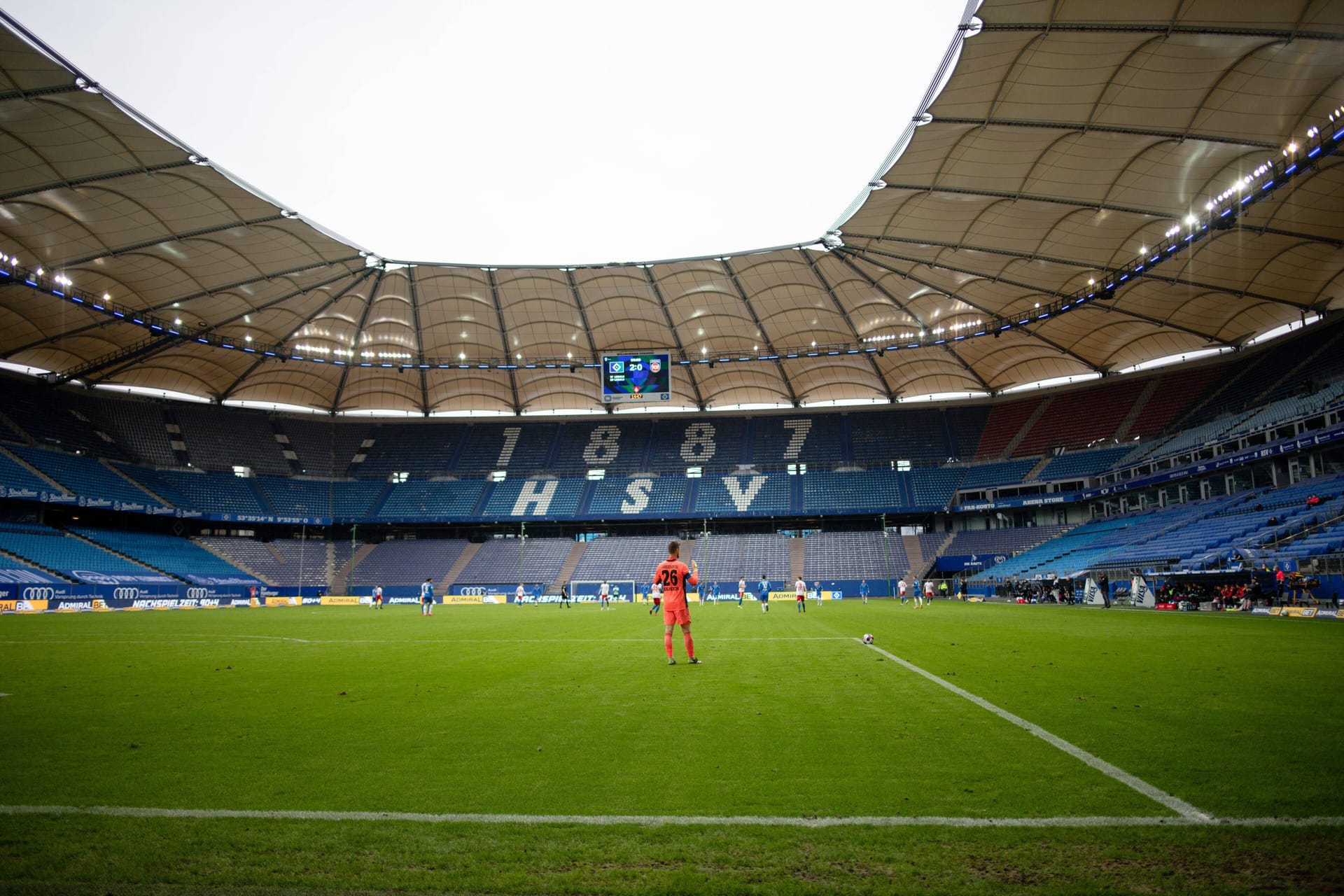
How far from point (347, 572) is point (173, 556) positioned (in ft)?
42.8

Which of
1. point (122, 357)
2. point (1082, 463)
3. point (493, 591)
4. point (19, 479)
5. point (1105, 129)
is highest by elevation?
point (1105, 129)

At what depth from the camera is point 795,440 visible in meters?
69.4

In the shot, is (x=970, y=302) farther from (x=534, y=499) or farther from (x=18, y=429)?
(x=18, y=429)

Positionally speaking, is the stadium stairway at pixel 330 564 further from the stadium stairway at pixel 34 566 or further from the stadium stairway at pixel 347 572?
the stadium stairway at pixel 34 566

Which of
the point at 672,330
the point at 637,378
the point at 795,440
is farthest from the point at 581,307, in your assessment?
the point at 795,440

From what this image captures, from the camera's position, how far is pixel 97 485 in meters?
51.4

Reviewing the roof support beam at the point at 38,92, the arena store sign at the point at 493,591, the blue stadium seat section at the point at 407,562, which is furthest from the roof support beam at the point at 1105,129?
the blue stadium seat section at the point at 407,562

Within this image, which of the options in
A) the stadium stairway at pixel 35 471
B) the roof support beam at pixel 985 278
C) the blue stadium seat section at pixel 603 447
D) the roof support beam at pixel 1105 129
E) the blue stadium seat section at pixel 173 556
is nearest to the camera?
the roof support beam at pixel 1105 129

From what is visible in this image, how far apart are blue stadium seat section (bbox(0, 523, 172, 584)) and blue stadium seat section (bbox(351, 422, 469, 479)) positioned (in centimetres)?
2282

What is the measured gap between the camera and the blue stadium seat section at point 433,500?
65.6m

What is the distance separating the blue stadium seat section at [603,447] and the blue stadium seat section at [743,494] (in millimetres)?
7438

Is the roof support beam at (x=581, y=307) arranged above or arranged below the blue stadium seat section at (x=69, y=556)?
above

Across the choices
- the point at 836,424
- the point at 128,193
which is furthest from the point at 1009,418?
the point at 128,193

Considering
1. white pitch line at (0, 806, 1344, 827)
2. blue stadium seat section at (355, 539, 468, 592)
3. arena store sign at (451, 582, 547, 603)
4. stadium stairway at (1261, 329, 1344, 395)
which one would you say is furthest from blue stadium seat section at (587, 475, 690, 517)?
white pitch line at (0, 806, 1344, 827)
